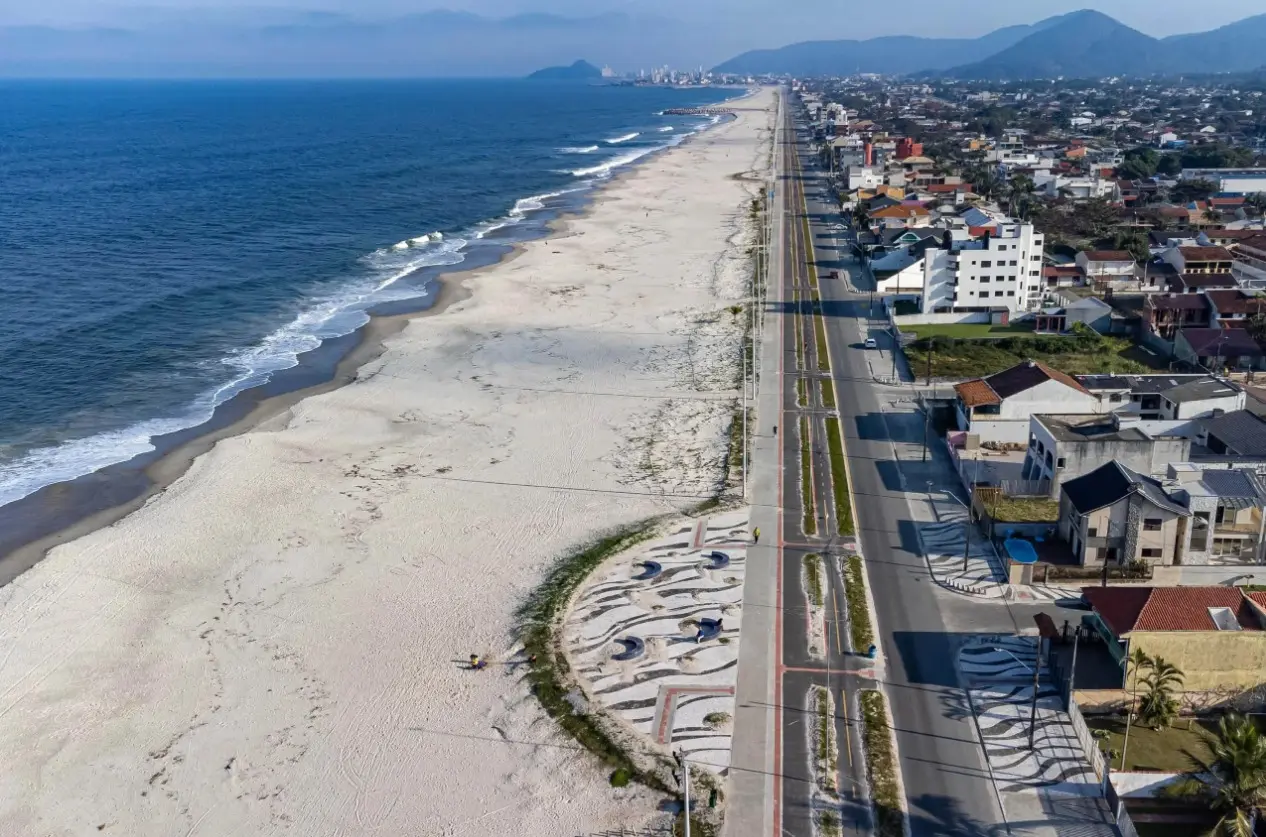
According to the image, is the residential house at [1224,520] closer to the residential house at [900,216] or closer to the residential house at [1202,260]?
the residential house at [1202,260]

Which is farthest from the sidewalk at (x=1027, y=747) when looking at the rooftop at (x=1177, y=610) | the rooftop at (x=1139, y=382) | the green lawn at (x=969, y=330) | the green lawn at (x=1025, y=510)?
the green lawn at (x=969, y=330)

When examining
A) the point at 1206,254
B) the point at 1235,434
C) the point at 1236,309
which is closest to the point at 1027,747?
the point at 1235,434

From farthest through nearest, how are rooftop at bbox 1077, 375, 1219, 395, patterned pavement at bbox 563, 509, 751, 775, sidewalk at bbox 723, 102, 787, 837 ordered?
rooftop at bbox 1077, 375, 1219, 395 → patterned pavement at bbox 563, 509, 751, 775 → sidewalk at bbox 723, 102, 787, 837

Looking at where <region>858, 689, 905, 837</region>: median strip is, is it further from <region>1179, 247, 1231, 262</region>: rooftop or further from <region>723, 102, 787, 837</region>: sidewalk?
<region>1179, 247, 1231, 262</region>: rooftop

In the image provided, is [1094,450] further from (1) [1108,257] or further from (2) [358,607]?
(1) [1108,257]

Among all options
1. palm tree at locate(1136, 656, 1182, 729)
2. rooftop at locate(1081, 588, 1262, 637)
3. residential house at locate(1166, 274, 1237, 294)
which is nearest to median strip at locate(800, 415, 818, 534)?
rooftop at locate(1081, 588, 1262, 637)
